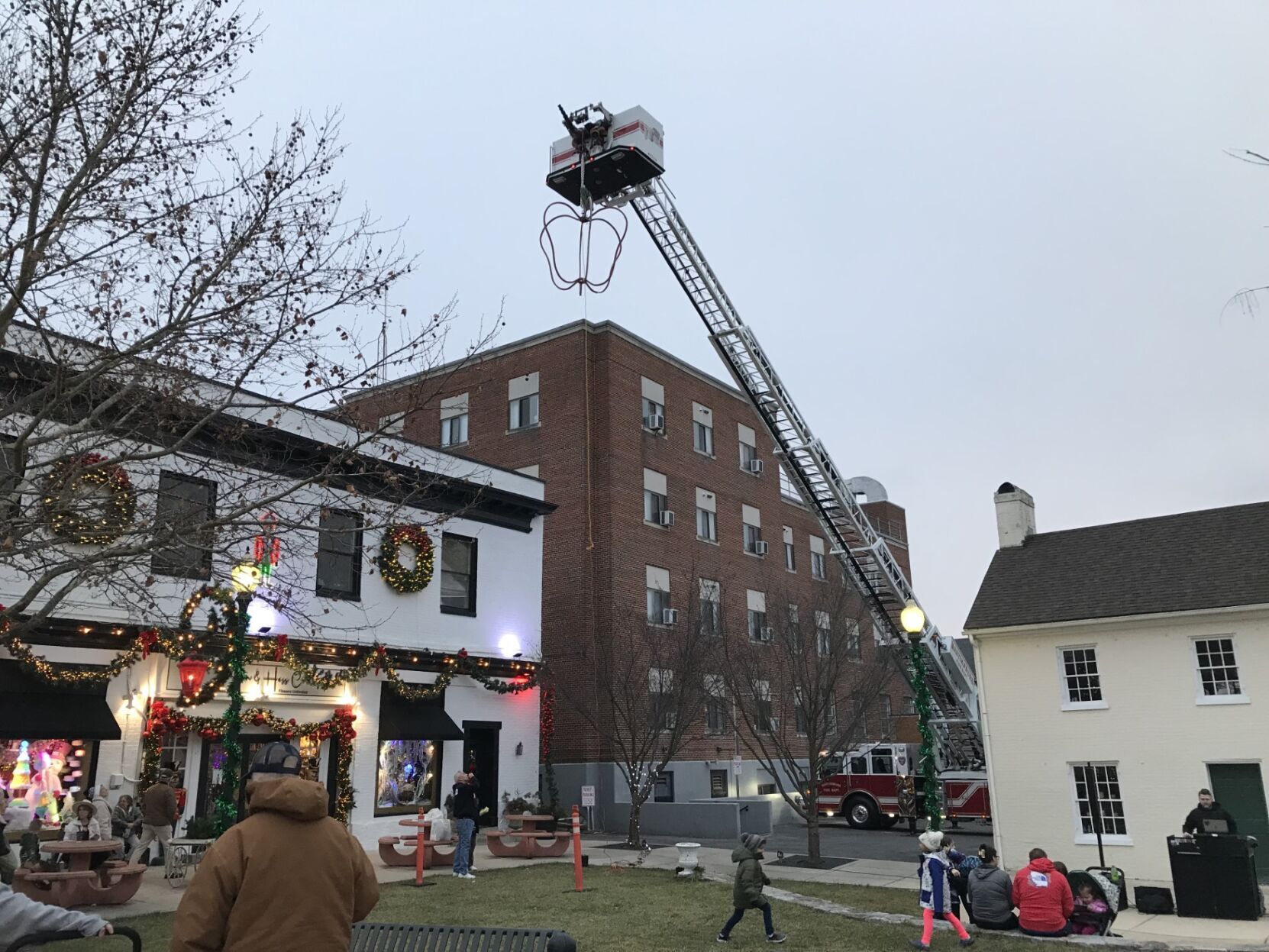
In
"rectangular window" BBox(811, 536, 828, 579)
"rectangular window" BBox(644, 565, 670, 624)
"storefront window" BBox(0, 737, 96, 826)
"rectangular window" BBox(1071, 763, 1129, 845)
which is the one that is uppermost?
"rectangular window" BBox(811, 536, 828, 579)

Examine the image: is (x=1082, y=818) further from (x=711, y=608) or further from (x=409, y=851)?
(x=409, y=851)

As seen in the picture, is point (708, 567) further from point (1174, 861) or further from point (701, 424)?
point (1174, 861)

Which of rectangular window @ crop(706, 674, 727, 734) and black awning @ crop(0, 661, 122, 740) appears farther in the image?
rectangular window @ crop(706, 674, 727, 734)

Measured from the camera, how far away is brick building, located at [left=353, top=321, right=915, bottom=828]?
105ft

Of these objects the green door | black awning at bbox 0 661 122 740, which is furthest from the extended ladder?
black awning at bbox 0 661 122 740

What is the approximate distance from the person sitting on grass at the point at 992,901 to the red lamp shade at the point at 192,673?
44.7 feet

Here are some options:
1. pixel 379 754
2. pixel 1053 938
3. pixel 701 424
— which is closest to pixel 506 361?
pixel 701 424

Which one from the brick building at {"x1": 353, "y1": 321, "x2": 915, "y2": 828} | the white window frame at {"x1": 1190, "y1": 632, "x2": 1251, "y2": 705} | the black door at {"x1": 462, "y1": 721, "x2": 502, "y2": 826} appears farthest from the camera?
the brick building at {"x1": 353, "y1": 321, "x2": 915, "y2": 828}

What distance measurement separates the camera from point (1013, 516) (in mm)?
26641

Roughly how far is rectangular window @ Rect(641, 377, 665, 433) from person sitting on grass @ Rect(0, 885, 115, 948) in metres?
31.2

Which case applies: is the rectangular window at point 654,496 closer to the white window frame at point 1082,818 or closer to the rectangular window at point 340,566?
the rectangular window at point 340,566

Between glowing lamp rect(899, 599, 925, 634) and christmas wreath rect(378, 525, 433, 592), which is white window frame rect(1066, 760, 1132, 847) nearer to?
glowing lamp rect(899, 599, 925, 634)

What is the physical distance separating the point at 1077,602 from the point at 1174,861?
887cm

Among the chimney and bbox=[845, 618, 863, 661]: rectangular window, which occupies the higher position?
the chimney
